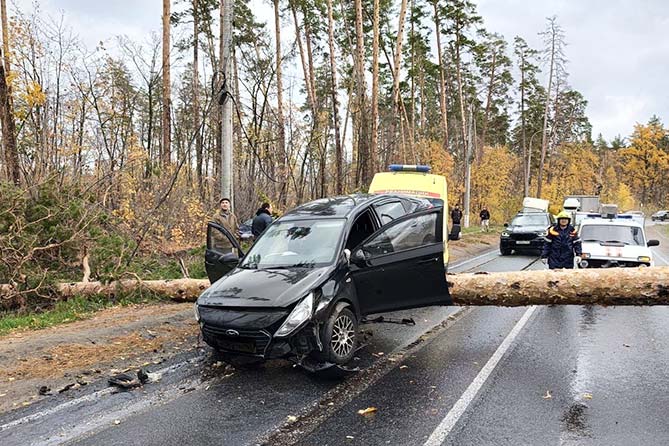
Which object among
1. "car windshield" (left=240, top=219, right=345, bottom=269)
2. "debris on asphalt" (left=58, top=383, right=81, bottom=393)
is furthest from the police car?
"debris on asphalt" (left=58, top=383, right=81, bottom=393)

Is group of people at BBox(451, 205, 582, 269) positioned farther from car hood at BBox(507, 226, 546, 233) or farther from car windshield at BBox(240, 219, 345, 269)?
car hood at BBox(507, 226, 546, 233)

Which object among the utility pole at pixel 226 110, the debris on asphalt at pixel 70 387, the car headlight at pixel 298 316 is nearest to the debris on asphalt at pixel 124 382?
the debris on asphalt at pixel 70 387

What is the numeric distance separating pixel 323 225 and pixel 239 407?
2564 millimetres

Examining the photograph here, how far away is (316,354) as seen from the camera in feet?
16.5

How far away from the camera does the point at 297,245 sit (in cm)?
613

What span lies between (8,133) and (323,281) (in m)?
8.98

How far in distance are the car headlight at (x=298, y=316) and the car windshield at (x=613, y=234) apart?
29.9 ft

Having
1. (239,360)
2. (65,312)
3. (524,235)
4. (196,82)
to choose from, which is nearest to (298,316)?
(239,360)

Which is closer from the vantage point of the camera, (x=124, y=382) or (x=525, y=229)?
(x=124, y=382)

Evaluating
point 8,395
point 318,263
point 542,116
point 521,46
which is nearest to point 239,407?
point 318,263

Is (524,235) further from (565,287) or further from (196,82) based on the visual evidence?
(196,82)

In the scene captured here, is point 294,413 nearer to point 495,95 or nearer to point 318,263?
point 318,263

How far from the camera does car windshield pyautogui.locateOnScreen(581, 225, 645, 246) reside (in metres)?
11.2

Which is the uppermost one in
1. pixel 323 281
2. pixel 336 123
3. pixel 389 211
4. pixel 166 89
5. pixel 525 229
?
pixel 166 89
